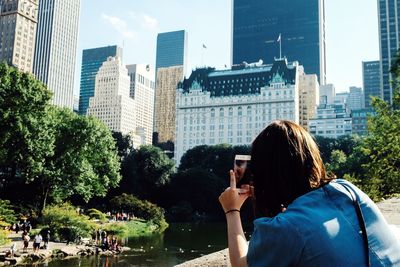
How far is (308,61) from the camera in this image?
17025cm

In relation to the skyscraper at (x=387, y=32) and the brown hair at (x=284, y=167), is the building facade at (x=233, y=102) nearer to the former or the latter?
the skyscraper at (x=387, y=32)

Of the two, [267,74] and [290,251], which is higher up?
[267,74]

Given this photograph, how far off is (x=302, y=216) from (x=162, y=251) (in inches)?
1044

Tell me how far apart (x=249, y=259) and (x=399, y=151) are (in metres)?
11.9

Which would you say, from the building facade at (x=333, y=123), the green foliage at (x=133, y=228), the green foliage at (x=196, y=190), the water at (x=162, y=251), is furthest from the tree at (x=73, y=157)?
the building facade at (x=333, y=123)

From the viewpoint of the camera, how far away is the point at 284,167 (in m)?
1.79

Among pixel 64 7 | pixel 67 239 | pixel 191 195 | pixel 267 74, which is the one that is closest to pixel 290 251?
pixel 67 239

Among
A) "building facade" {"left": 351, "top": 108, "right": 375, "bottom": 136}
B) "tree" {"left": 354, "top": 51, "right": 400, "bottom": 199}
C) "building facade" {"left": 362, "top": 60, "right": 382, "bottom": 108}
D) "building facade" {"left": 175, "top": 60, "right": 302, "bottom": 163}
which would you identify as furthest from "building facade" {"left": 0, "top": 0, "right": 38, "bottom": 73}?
"building facade" {"left": 362, "top": 60, "right": 382, "bottom": 108}

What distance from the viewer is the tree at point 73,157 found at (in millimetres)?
34031

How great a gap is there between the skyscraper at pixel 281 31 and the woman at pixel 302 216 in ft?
563

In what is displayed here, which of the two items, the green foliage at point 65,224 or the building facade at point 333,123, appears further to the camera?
the building facade at point 333,123

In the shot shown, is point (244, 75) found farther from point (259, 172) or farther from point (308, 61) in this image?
point (259, 172)

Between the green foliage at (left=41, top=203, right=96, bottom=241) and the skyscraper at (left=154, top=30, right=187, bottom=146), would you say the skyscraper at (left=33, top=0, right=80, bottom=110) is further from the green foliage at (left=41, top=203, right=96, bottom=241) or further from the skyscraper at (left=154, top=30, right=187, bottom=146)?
the green foliage at (left=41, top=203, right=96, bottom=241)

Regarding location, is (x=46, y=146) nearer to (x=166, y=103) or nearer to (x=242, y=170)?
(x=242, y=170)
